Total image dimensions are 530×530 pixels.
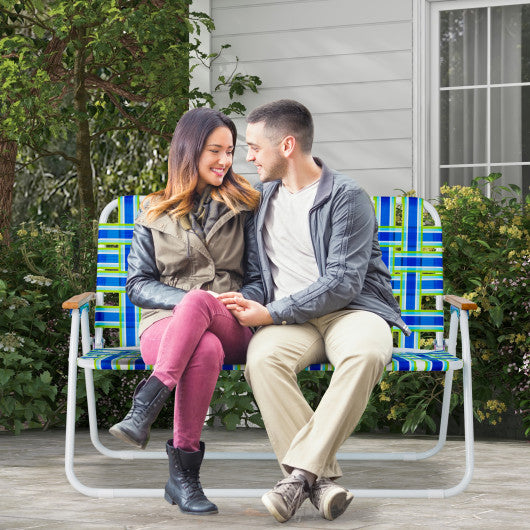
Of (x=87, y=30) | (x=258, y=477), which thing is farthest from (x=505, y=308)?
(x=87, y=30)

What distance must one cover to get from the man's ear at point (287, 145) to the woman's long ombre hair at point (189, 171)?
213mm

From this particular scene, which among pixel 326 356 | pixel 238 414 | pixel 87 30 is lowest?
pixel 238 414

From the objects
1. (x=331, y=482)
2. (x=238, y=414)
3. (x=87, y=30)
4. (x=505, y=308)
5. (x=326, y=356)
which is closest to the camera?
(x=331, y=482)

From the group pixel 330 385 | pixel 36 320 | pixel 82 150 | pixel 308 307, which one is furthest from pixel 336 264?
pixel 82 150

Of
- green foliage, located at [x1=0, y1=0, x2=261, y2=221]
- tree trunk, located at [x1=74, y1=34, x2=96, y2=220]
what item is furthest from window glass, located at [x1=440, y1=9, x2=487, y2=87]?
tree trunk, located at [x1=74, y1=34, x2=96, y2=220]

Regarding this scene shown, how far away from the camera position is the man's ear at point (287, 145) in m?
3.30

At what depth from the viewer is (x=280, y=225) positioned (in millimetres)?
3342

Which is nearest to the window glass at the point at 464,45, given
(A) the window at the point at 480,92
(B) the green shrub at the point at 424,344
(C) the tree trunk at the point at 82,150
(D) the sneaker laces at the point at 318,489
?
(A) the window at the point at 480,92

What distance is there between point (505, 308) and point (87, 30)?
13.4 feet

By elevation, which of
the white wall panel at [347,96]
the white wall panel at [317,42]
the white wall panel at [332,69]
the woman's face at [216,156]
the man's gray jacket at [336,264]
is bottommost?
the man's gray jacket at [336,264]

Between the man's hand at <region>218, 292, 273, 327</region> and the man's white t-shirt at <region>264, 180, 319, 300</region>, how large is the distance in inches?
6.8

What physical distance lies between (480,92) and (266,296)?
2.80m

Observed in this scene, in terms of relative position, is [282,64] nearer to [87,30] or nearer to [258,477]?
[87,30]

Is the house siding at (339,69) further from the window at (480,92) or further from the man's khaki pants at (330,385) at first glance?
the man's khaki pants at (330,385)
